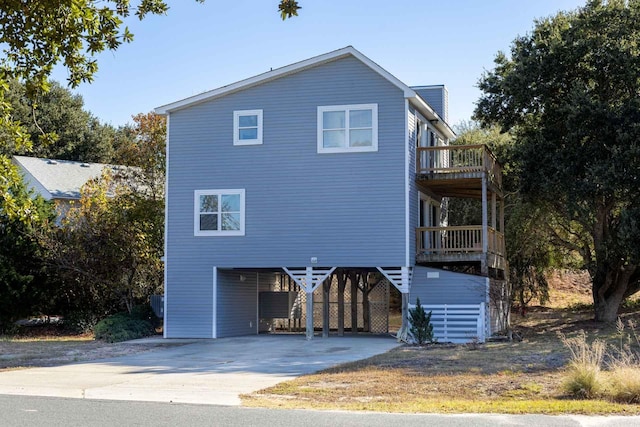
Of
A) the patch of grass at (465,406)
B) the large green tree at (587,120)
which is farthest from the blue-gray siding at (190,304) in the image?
the patch of grass at (465,406)

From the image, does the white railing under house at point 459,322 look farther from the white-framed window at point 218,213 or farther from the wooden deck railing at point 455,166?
the white-framed window at point 218,213

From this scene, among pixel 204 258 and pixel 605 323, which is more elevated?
pixel 204 258

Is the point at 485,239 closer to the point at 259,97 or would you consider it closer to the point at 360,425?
the point at 259,97

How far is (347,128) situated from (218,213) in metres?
4.81

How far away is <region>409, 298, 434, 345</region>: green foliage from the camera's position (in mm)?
21995

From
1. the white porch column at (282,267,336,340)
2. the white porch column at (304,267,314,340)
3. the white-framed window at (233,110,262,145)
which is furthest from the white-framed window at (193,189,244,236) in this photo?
the white porch column at (304,267,314,340)

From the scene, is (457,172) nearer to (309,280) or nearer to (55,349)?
(309,280)

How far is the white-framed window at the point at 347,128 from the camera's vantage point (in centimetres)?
2309

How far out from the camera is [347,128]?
2330 cm

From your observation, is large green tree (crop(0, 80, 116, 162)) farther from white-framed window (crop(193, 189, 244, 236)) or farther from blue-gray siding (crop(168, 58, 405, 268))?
white-framed window (crop(193, 189, 244, 236))

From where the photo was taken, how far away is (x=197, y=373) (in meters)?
15.1

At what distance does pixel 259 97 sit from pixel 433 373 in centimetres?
1252

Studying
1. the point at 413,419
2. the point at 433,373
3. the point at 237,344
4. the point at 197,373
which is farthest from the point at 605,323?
the point at 413,419

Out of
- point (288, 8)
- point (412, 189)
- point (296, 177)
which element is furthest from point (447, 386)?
A: point (296, 177)
